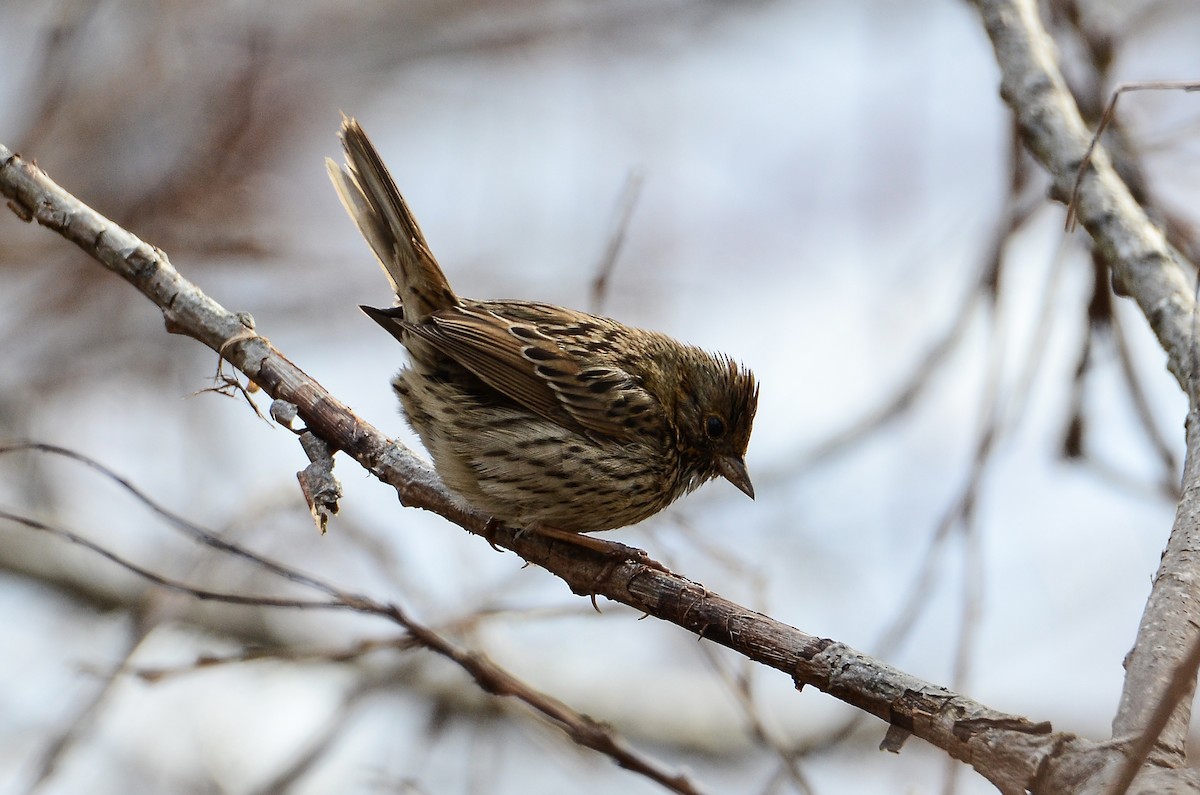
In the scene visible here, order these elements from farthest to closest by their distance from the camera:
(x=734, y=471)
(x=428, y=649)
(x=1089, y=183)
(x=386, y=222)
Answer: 1. (x=734, y=471)
2. (x=386, y=222)
3. (x=1089, y=183)
4. (x=428, y=649)

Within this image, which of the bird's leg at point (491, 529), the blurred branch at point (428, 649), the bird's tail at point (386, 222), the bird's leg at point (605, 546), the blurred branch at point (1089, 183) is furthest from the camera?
the bird's tail at point (386, 222)

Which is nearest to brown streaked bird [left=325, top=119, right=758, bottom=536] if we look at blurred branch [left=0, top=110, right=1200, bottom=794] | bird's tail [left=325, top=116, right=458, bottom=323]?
bird's tail [left=325, top=116, right=458, bottom=323]

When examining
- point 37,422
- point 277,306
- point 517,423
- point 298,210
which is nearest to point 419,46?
point 298,210

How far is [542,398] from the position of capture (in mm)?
4316

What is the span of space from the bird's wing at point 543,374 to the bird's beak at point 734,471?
0.38m

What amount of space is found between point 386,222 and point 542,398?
90cm

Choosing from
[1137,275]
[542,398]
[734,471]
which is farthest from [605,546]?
[1137,275]

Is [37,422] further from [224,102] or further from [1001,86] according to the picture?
[1001,86]

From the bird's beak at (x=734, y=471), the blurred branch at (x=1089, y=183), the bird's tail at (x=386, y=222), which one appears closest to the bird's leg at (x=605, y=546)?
the bird's beak at (x=734, y=471)

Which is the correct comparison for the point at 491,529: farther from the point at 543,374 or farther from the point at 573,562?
the point at 543,374

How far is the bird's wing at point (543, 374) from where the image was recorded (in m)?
4.22

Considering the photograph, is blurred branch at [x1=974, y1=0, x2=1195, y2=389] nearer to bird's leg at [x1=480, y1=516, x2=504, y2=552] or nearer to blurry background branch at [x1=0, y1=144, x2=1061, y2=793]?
blurry background branch at [x1=0, y1=144, x2=1061, y2=793]

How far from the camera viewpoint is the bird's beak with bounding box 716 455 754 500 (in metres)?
4.51

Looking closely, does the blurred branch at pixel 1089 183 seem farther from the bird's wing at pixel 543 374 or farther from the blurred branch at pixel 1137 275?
the bird's wing at pixel 543 374
